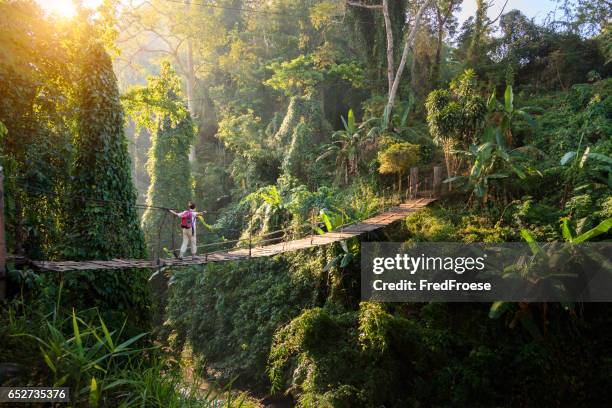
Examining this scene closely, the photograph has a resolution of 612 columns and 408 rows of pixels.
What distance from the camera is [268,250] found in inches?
282

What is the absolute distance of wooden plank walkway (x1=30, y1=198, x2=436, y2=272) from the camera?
5166mm

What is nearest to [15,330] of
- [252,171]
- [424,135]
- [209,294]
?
[209,294]

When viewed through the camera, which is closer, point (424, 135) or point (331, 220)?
point (331, 220)

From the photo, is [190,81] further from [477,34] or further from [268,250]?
[268,250]

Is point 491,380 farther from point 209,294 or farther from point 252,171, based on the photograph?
point 252,171

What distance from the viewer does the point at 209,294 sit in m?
12.2

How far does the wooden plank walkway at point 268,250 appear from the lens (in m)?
5.17

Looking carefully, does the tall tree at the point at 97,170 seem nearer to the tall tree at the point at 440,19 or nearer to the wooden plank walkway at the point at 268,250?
the wooden plank walkway at the point at 268,250

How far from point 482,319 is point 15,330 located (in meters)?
5.69

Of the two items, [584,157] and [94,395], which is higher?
[584,157]

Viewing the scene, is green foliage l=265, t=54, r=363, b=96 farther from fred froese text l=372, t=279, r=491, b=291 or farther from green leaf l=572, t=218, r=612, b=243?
green leaf l=572, t=218, r=612, b=243

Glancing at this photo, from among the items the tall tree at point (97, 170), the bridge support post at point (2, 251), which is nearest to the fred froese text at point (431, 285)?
the tall tree at point (97, 170)

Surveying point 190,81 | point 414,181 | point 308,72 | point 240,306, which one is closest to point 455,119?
point 414,181

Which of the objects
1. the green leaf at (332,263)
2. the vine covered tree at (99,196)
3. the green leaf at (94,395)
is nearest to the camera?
the green leaf at (94,395)
